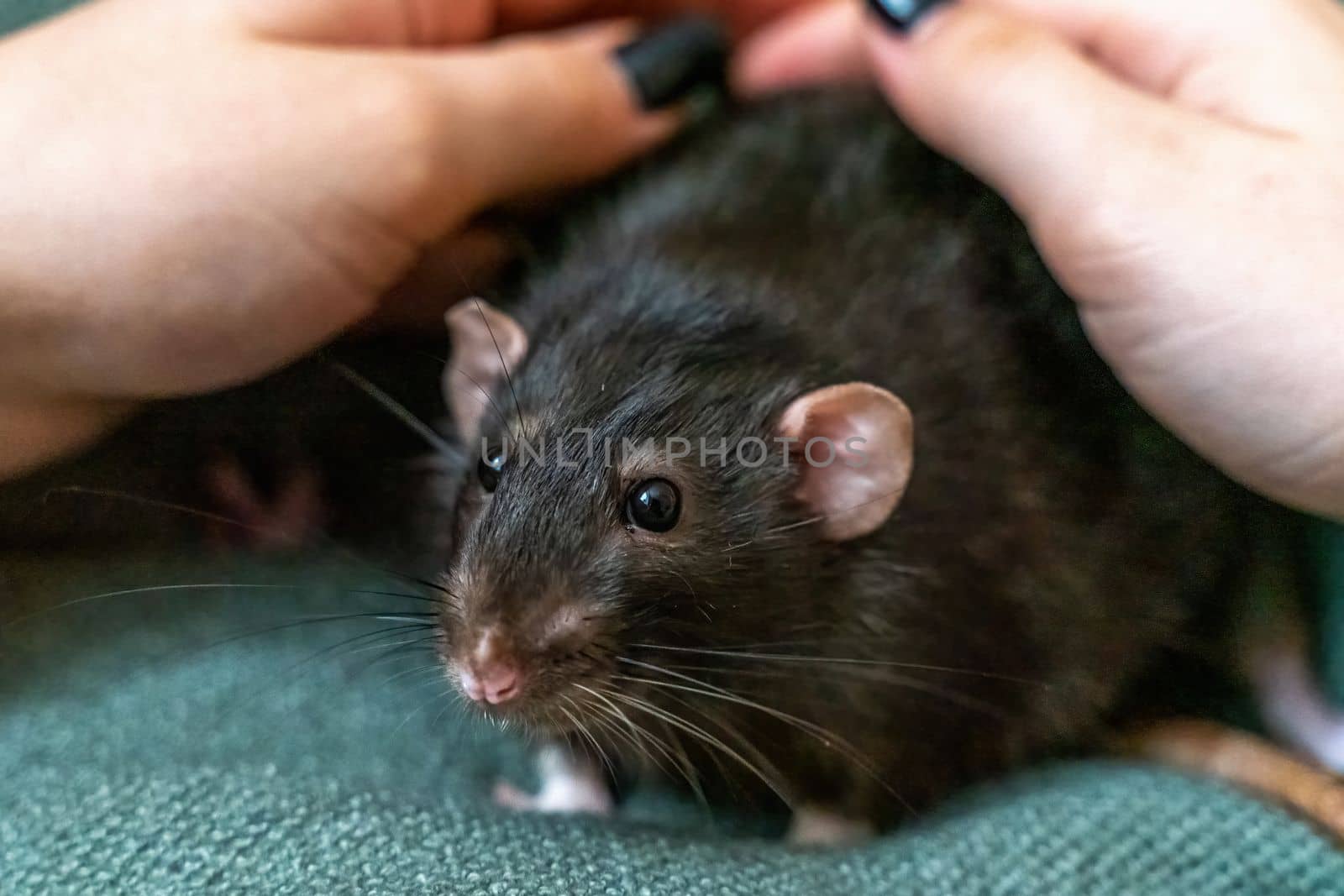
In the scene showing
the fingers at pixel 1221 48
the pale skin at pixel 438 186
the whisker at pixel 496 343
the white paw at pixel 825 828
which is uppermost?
the fingers at pixel 1221 48

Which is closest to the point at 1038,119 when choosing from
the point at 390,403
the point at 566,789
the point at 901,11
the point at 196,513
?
the point at 901,11

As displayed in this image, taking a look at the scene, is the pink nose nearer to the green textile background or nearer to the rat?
the rat

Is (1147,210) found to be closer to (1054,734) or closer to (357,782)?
(1054,734)

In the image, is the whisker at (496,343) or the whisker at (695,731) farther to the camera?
the whisker at (496,343)

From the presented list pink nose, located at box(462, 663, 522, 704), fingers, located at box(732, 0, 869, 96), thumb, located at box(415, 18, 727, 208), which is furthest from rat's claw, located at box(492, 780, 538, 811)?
fingers, located at box(732, 0, 869, 96)

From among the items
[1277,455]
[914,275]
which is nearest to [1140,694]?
[1277,455]

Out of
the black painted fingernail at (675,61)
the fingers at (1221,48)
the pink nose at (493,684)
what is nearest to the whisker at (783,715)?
the pink nose at (493,684)

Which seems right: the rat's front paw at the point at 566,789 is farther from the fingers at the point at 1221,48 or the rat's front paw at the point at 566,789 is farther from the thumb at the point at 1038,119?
the fingers at the point at 1221,48

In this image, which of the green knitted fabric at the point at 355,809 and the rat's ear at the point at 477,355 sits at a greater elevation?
the rat's ear at the point at 477,355
